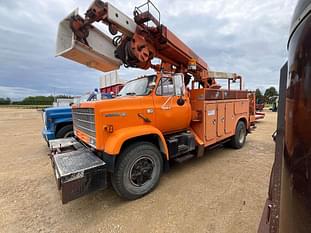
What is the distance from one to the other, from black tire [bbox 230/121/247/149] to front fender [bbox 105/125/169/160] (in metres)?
3.35

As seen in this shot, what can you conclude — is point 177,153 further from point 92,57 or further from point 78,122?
point 92,57

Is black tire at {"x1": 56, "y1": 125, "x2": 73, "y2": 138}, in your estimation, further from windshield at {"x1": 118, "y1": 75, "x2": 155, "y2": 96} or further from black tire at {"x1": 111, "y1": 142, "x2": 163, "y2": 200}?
black tire at {"x1": 111, "y1": 142, "x2": 163, "y2": 200}

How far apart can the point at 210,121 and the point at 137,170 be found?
93.8 inches

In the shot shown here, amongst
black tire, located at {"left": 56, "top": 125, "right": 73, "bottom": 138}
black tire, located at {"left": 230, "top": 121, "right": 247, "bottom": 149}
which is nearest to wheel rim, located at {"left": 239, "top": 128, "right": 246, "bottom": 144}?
black tire, located at {"left": 230, "top": 121, "right": 247, "bottom": 149}

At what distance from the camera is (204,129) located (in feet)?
14.5

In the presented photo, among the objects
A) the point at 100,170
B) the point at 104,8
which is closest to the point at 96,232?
the point at 100,170

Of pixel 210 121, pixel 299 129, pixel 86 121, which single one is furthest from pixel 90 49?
pixel 299 129

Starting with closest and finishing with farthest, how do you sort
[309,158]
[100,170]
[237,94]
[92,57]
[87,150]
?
[309,158] → [100,170] → [87,150] → [92,57] → [237,94]

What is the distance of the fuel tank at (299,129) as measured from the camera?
28.9 inches

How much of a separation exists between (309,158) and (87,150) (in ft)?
11.2

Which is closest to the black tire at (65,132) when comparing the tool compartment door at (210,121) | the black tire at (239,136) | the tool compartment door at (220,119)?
the tool compartment door at (210,121)

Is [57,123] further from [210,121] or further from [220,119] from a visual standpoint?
[220,119]

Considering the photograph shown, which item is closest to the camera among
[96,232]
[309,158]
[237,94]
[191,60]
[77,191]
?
[309,158]

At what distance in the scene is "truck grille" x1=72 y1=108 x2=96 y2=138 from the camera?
302 cm
